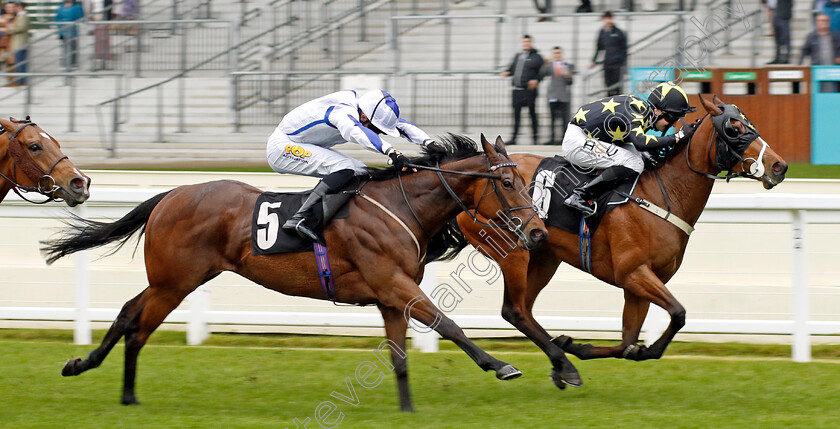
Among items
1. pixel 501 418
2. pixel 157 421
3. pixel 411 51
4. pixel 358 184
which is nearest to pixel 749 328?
pixel 501 418

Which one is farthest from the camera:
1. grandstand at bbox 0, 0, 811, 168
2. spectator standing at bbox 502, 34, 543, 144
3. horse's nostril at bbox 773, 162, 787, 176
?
grandstand at bbox 0, 0, 811, 168

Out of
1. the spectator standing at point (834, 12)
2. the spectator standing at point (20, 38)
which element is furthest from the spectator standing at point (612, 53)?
the spectator standing at point (20, 38)

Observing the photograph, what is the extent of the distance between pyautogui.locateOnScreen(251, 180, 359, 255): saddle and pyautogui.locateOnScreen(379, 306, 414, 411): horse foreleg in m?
0.55

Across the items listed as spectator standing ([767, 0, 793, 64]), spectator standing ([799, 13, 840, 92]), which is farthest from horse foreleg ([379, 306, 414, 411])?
spectator standing ([767, 0, 793, 64])

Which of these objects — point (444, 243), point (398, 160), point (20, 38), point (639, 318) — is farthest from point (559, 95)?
point (20, 38)

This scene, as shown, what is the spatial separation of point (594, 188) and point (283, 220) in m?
1.80

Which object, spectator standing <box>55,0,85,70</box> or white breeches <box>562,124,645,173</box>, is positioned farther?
spectator standing <box>55,0,85,70</box>

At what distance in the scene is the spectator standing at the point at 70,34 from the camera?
13.0 meters

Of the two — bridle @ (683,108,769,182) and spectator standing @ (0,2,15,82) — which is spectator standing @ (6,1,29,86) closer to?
spectator standing @ (0,2,15,82)

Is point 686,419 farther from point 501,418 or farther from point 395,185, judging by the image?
point 395,185

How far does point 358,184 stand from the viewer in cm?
559

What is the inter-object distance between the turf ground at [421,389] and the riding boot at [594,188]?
3.31ft

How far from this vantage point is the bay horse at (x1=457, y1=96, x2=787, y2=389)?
5.61 metres

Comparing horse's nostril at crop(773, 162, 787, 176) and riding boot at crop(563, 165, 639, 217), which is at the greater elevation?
horse's nostril at crop(773, 162, 787, 176)
